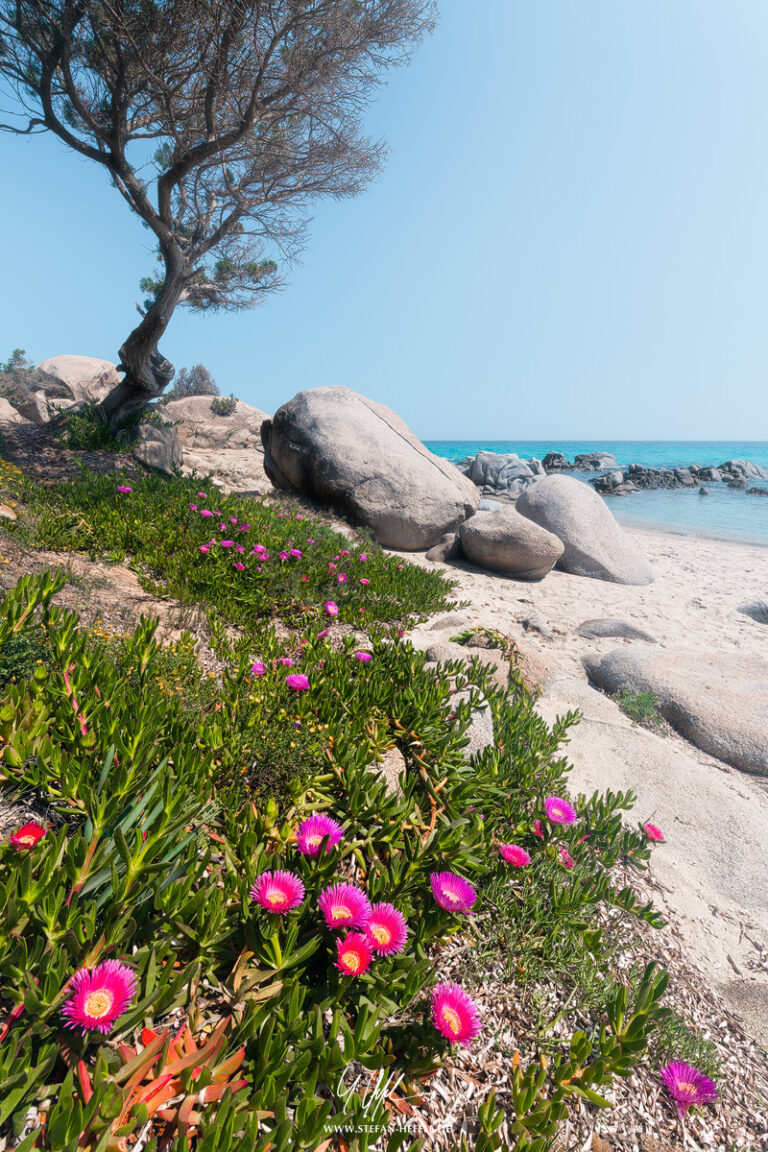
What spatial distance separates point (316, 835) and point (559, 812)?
108cm

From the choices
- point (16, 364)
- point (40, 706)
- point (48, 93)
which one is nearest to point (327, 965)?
point (40, 706)

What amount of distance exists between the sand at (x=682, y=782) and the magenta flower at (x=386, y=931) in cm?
155

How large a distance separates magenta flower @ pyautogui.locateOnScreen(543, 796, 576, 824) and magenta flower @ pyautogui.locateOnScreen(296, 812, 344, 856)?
0.97 m

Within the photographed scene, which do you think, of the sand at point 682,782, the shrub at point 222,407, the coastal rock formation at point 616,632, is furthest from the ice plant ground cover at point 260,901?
the shrub at point 222,407

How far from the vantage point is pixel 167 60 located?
25.6 feet

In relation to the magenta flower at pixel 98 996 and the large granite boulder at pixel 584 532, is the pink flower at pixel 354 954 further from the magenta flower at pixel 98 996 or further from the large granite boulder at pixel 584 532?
the large granite boulder at pixel 584 532

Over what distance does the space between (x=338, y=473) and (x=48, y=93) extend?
734 centimetres

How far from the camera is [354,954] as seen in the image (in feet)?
4.48

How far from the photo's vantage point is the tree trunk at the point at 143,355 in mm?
9727

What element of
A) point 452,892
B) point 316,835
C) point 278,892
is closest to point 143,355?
point 316,835

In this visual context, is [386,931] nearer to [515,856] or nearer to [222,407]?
[515,856]

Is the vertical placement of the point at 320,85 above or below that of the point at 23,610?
above

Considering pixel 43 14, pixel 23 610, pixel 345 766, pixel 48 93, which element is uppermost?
pixel 43 14

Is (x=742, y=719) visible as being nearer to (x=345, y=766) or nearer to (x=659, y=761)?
(x=659, y=761)
